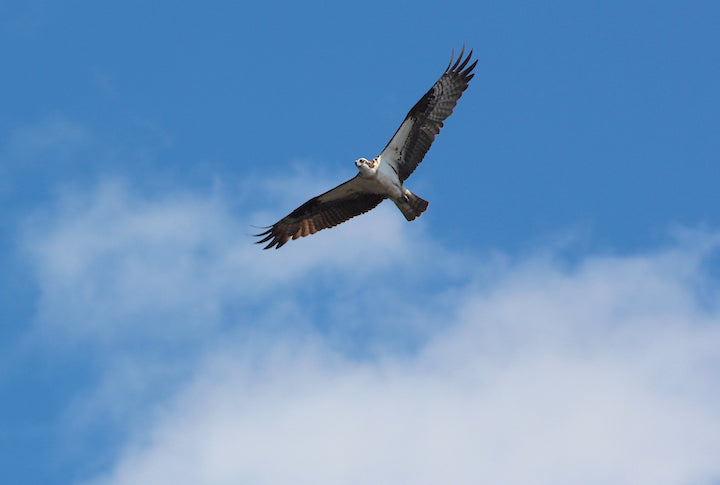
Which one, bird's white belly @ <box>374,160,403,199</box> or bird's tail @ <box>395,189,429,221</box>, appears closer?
bird's white belly @ <box>374,160,403,199</box>

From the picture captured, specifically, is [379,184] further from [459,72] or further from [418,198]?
[459,72]

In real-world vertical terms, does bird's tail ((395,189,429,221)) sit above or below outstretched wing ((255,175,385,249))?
below

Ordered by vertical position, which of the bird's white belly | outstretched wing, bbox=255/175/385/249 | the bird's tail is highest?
outstretched wing, bbox=255/175/385/249

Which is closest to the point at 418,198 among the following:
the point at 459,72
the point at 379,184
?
the point at 379,184

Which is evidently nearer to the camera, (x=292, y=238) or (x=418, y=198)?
(x=418, y=198)

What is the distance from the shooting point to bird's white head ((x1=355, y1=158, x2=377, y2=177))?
25.1 metres

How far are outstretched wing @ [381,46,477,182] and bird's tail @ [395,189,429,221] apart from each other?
0.36 meters

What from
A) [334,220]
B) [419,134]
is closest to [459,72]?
[419,134]

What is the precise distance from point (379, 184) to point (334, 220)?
195 cm

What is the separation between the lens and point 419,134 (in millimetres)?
25266

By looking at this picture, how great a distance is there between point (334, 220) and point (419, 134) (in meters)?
3.07

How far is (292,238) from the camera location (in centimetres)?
2755

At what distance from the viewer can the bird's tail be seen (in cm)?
2547

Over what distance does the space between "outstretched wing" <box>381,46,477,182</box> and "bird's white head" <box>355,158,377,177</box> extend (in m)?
0.35
